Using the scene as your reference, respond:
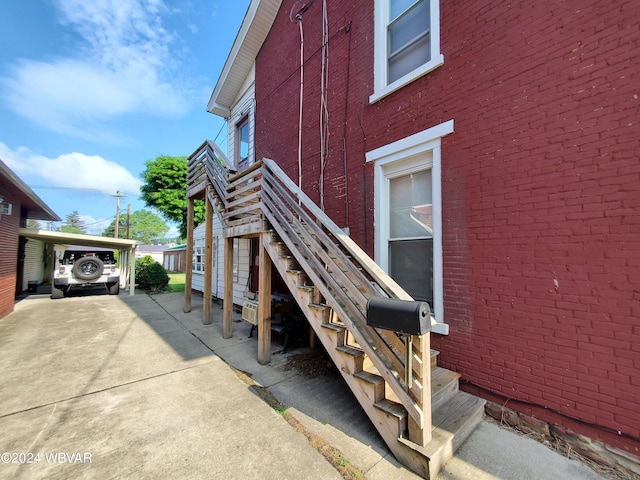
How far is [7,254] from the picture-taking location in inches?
313

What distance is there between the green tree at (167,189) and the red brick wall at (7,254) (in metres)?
12.7

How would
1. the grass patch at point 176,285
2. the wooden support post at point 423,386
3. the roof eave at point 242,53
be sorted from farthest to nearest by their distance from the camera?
the grass patch at point 176,285
the roof eave at point 242,53
the wooden support post at point 423,386

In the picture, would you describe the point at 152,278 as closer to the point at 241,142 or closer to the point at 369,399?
the point at 241,142

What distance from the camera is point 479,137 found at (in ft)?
10.8

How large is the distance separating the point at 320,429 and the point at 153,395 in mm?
2166

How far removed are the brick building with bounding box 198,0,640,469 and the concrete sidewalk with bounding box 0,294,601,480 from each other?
742 mm

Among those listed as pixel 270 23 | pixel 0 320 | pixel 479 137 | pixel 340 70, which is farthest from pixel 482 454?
pixel 0 320

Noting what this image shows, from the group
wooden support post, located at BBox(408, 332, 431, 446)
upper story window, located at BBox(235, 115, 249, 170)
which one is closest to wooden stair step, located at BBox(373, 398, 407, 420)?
wooden support post, located at BBox(408, 332, 431, 446)

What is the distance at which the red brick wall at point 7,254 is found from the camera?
7498mm

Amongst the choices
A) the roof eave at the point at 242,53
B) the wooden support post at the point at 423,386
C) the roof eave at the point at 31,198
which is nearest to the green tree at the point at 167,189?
the roof eave at the point at 31,198

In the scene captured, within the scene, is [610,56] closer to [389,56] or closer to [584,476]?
[389,56]

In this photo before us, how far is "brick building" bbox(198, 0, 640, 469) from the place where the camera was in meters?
2.43

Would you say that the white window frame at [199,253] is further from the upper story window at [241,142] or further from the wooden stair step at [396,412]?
the wooden stair step at [396,412]

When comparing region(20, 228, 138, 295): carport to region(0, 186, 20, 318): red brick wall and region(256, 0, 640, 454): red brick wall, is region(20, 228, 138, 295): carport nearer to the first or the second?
region(0, 186, 20, 318): red brick wall
